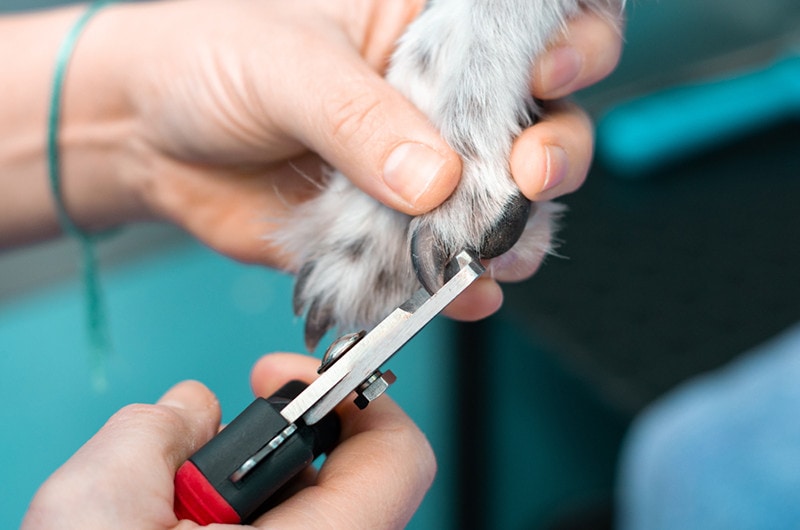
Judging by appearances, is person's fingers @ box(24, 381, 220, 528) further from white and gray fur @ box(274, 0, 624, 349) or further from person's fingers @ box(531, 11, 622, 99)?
person's fingers @ box(531, 11, 622, 99)

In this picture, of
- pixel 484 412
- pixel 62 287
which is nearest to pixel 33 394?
pixel 62 287

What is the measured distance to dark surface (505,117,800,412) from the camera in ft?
2.94

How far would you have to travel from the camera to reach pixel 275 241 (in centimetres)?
56

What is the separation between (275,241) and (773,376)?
45 centimetres

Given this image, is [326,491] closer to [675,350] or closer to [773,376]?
[773,376]

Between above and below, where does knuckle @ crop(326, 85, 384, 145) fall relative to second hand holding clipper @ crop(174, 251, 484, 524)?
above

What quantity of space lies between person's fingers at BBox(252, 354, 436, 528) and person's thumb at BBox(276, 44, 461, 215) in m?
0.11

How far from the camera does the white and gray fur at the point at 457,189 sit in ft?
1.41

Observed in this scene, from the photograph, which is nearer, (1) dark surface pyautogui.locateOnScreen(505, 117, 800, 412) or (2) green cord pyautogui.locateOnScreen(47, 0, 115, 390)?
(2) green cord pyautogui.locateOnScreen(47, 0, 115, 390)

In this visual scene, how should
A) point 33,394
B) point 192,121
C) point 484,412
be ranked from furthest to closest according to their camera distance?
point 484,412 → point 33,394 → point 192,121

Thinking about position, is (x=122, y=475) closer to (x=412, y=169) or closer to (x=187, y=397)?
(x=187, y=397)

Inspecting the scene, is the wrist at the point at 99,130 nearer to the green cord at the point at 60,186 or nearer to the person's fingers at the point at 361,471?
the green cord at the point at 60,186

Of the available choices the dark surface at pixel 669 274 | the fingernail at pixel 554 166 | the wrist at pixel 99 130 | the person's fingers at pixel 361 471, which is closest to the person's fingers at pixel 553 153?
the fingernail at pixel 554 166

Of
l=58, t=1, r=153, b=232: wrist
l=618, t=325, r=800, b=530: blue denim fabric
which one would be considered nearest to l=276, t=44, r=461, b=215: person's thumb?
l=58, t=1, r=153, b=232: wrist
